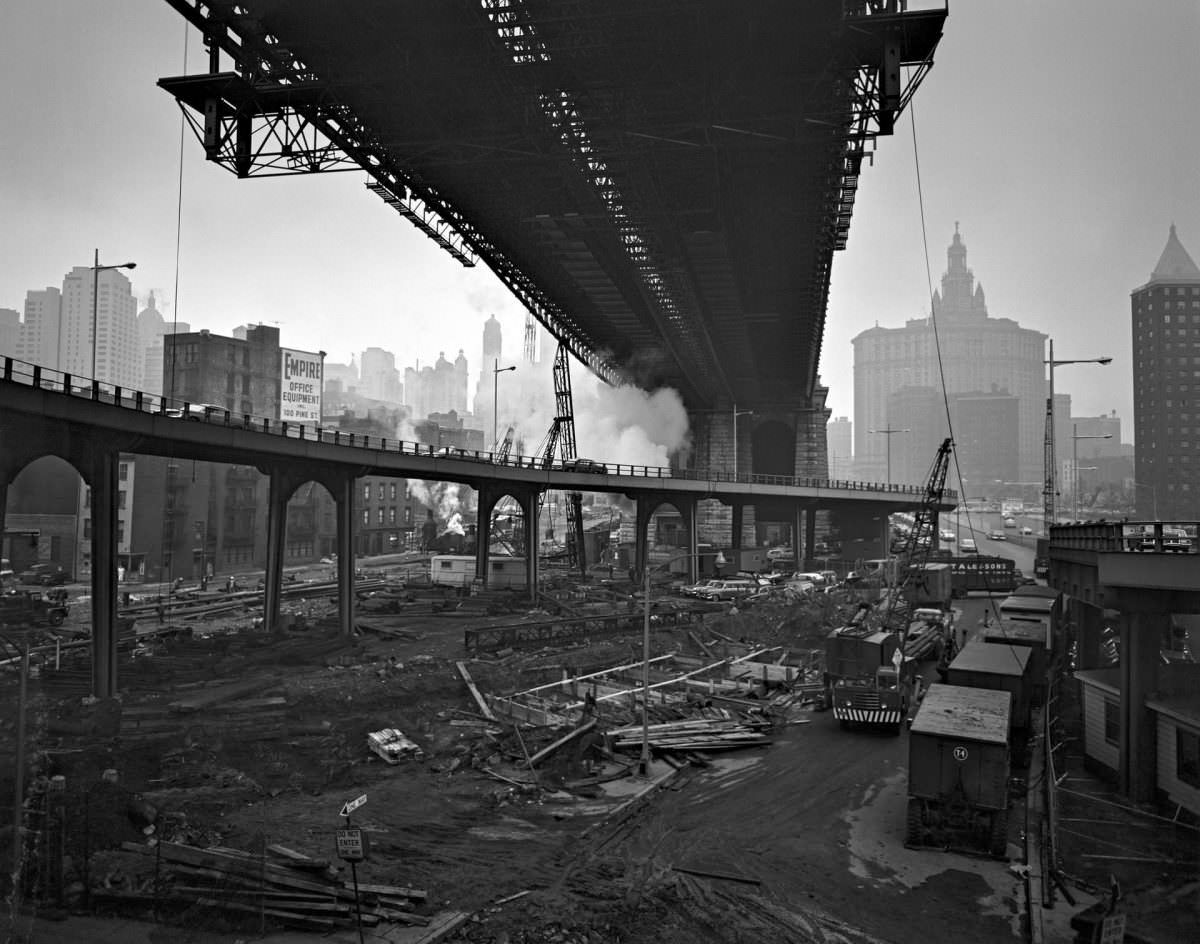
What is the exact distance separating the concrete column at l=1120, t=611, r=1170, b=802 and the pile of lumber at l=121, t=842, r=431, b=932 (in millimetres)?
17238

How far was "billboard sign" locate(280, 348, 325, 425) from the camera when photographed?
8049cm

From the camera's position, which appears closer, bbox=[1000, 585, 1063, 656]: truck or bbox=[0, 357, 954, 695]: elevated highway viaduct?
bbox=[0, 357, 954, 695]: elevated highway viaduct

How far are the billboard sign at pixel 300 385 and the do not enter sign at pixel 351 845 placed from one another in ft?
241

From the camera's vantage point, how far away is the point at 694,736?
25578 mm

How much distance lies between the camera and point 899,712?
27.0 meters

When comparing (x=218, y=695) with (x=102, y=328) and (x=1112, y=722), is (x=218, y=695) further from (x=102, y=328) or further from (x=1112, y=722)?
(x=1112, y=722)

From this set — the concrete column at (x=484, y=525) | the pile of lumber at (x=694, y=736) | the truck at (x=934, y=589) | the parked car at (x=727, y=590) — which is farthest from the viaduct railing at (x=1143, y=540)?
the concrete column at (x=484, y=525)

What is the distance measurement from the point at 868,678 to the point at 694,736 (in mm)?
7568

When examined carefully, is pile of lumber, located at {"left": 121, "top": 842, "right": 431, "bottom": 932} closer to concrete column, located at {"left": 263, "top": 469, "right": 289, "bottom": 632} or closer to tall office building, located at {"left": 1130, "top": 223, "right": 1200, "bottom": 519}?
concrete column, located at {"left": 263, "top": 469, "right": 289, "bottom": 632}

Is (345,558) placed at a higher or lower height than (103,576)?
lower

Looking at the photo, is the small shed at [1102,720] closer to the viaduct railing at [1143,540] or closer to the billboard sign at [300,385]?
the viaduct railing at [1143,540]

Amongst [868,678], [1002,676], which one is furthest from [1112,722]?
[868,678]

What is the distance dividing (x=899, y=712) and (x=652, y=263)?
1488 inches

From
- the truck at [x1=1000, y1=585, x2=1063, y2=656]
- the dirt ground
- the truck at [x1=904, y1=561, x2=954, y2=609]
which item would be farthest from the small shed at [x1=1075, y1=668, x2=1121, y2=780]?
the truck at [x1=904, y1=561, x2=954, y2=609]
